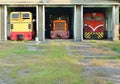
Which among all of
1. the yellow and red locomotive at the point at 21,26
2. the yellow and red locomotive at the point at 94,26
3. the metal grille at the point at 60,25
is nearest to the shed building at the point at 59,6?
the yellow and red locomotive at the point at 21,26

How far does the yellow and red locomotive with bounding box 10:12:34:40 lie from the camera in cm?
3291

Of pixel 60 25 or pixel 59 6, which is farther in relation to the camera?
pixel 60 25

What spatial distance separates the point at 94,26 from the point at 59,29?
2902 millimetres

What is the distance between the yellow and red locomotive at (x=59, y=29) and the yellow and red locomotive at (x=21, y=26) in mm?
2186

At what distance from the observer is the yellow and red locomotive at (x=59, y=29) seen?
3431cm

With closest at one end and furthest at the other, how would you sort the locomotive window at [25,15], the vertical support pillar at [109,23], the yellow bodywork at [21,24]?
the yellow bodywork at [21,24], the locomotive window at [25,15], the vertical support pillar at [109,23]

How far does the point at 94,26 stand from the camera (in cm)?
3478

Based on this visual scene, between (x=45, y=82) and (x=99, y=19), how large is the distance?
2537 centimetres

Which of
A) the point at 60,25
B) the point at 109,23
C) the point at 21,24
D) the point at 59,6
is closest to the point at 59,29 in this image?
the point at 60,25

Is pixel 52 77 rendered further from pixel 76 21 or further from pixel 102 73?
pixel 76 21

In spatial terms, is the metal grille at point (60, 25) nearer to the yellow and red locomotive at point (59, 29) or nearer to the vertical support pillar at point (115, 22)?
the yellow and red locomotive at point (59, 29)

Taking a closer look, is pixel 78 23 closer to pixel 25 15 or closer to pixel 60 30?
pixel 60 30

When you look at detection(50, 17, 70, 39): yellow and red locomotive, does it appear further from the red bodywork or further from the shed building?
the shed building

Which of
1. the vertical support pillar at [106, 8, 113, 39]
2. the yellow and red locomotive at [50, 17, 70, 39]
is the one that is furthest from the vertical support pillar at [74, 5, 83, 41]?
the vertical support pillar at [106, 8, 113, 39]
